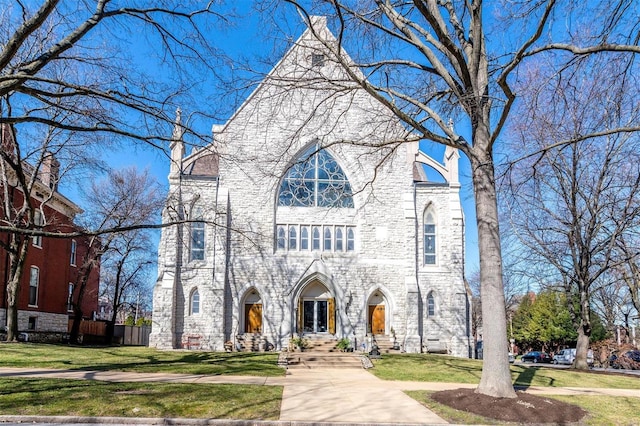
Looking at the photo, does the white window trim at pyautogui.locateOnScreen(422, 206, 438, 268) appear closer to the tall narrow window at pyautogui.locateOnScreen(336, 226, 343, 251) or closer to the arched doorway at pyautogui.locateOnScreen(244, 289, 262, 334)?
the tall narrow window at pyautogui.locateOnScreen(336, 226, 343, 251)

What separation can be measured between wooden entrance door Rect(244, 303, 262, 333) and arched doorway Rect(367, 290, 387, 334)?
5458 millimetres

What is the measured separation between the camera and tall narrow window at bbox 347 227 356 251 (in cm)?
2923

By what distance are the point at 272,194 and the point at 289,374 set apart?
44.8 feet

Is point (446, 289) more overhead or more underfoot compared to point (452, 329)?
more overhead

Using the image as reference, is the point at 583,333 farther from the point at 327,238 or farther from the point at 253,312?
the point at 253,312

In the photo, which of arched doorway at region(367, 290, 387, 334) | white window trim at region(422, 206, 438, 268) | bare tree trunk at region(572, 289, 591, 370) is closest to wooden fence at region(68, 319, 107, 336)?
arched doorway at region(367, 290, 387, 334)

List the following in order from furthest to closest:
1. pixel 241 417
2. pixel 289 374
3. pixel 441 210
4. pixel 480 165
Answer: pixel 441 210
pixel 289 374
pixel 480 165
pixel 241 417

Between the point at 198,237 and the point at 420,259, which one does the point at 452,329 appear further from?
the point at 198,237

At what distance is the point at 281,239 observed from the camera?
29141mm

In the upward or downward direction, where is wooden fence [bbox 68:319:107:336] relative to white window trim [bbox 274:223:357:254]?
downward

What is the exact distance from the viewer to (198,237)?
95.0ft

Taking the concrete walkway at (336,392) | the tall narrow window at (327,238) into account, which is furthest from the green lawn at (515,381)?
the tall narrow window at (327,238)

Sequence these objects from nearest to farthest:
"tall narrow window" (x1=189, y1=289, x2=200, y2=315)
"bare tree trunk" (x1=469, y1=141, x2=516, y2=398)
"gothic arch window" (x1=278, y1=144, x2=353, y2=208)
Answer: "bare tree trunk" (x1=469, y1=141, x2=516, y2=398)
"tall narrow window" (x1=189, y1=289, x2=200, y2=315)
"gothic arch window" (x1=278, y1=144, x2=353, y2=208)

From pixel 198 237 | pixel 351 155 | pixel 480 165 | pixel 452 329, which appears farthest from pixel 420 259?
pixel 480 165
